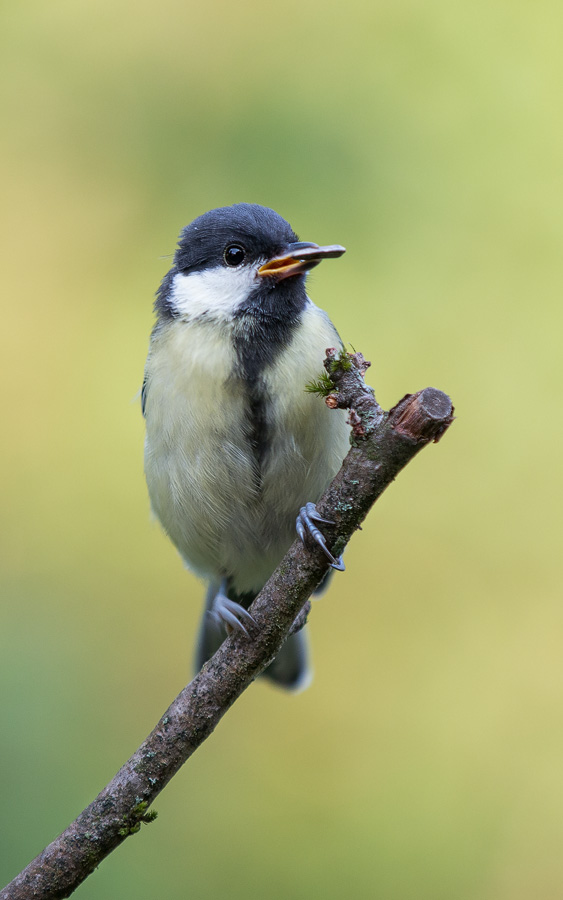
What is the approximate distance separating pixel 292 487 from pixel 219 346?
0.46 meters

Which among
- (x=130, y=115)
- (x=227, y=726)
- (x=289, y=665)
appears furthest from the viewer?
(x=130, y=115)

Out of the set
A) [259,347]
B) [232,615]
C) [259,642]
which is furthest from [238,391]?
[259,642]

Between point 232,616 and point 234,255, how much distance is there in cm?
106

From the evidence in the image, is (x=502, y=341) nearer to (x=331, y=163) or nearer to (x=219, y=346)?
(x=331, y=163)

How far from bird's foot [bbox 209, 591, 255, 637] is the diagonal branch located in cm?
2

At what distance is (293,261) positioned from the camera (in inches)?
98.3

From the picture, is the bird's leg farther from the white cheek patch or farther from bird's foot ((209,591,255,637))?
the white cheek patch

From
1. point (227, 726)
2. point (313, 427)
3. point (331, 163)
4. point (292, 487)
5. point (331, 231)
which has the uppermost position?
point (331, 163)

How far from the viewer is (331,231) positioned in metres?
3.99

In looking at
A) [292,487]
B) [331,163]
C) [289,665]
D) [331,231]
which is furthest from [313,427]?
[331,163]

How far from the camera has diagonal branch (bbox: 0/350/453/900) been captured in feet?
5.98

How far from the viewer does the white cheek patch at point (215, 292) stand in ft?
8.50

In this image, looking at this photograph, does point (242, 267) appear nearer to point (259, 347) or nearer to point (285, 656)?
point (259, 347)

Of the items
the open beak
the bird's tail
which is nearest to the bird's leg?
the bird's tail
